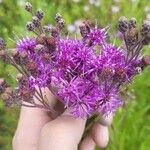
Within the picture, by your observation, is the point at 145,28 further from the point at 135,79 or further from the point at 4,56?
the point at 135,79

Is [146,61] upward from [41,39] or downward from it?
downward

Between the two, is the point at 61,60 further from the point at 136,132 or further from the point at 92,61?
the point at 136,132

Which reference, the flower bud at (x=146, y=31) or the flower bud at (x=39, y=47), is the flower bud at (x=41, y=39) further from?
the flower bud at (x=146, y=31)

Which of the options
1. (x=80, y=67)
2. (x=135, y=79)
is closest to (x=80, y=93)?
(x=80, y=67)

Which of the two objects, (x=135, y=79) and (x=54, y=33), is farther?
(x=135, y=79)

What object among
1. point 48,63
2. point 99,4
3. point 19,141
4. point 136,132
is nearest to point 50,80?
point 48,63
